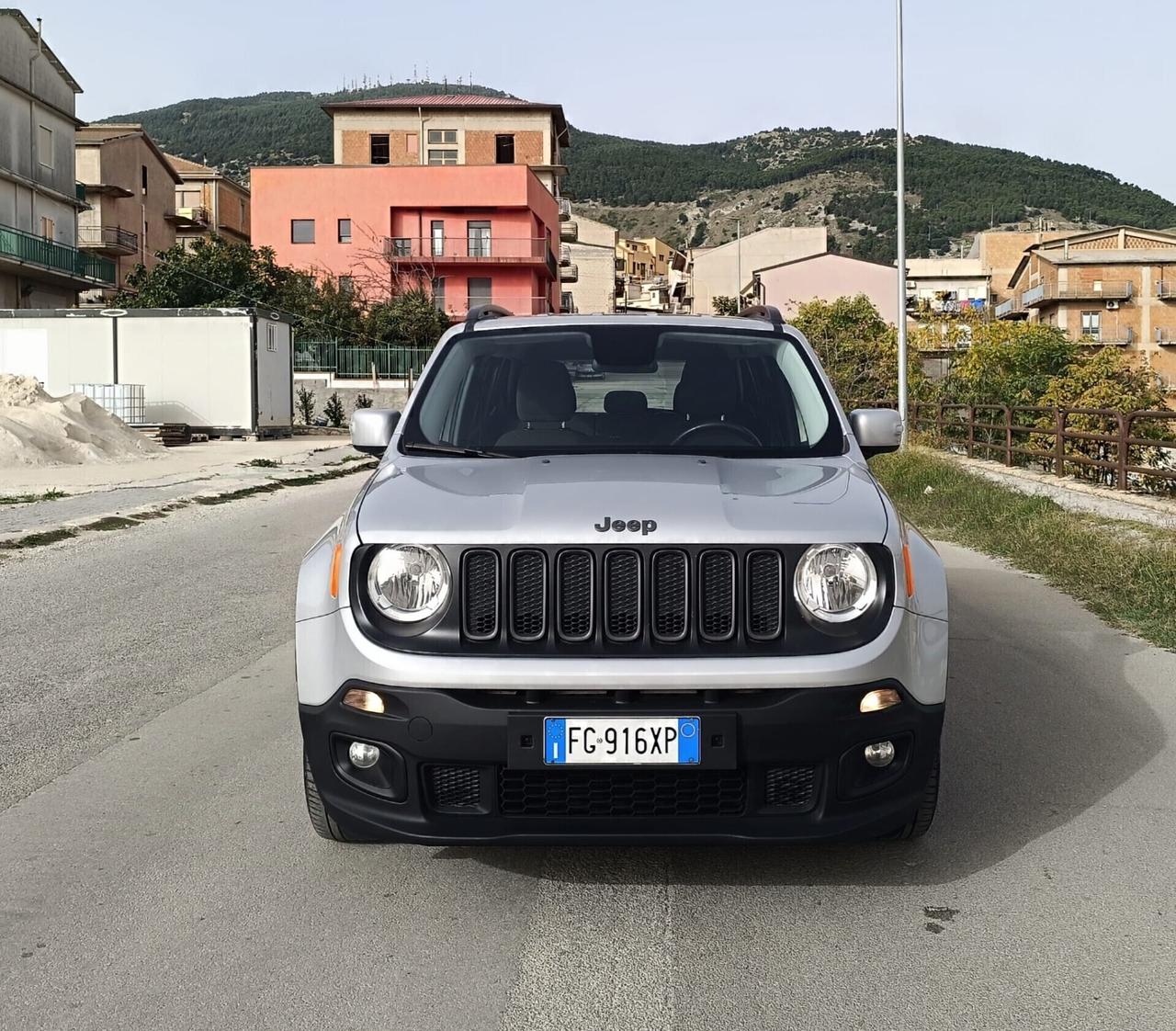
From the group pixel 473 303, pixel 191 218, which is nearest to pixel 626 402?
pixel 473 303

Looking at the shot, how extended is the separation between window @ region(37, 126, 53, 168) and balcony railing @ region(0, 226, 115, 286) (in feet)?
9.63

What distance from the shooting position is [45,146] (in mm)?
50812

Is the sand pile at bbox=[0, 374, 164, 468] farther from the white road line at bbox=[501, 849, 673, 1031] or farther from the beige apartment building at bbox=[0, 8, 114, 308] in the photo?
the white road line at bbox=[501, 849, 673, 1031]

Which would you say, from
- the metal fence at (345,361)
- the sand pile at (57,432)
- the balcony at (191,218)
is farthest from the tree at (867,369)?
the balcony at (191,218)

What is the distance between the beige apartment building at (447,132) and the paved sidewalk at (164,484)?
52942mm

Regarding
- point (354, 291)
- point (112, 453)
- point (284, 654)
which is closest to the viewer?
point (284, 654)

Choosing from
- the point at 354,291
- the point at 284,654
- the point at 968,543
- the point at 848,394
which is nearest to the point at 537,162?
the point at 354,291

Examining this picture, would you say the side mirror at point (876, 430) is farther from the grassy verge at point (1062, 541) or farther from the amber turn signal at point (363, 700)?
the grassy verge at point (1062, 541)

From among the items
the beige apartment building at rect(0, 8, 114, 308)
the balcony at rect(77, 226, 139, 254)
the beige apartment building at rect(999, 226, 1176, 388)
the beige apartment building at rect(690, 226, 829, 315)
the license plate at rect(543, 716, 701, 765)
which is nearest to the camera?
the license plate at rect(543, 716, 701, 765)

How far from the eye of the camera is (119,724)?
622cm

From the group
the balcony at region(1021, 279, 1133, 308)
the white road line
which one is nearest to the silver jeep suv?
the white road line

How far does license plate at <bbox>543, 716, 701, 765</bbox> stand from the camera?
3775 millimetres

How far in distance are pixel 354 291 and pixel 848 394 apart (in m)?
34.9

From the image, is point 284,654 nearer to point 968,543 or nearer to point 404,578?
point 404,578
